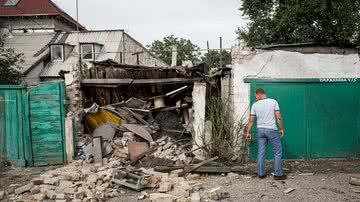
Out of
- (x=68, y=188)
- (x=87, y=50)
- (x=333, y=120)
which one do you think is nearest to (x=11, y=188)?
(x=68, y=188)

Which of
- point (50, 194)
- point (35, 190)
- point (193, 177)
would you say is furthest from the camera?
point (193, 177)

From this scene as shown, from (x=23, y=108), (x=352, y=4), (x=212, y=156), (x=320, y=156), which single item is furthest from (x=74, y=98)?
(x=352, y=4)

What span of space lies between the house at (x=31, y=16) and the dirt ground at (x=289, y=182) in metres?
27.9

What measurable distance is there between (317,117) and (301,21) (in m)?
6.09

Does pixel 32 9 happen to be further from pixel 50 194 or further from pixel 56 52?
pixel 50 194

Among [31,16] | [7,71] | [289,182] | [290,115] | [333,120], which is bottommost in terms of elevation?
[289,182]

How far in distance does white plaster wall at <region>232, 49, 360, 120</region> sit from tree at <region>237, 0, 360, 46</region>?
3.06 m

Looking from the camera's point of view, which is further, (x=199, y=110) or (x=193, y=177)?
(x=199, y=110)

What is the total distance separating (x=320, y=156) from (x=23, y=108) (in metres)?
7.95

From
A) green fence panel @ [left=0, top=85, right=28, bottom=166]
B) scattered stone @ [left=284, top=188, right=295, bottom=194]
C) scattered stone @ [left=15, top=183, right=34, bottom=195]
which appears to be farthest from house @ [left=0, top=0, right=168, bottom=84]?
scattered stone @ [left=284, top=188, right=295, bottom=194]

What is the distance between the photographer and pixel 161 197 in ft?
19.2

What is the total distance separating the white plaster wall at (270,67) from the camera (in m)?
8.80

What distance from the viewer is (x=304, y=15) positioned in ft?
43.8

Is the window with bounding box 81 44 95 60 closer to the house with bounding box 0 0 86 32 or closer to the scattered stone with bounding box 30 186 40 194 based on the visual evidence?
the house with bounding box 0 0 86 32
